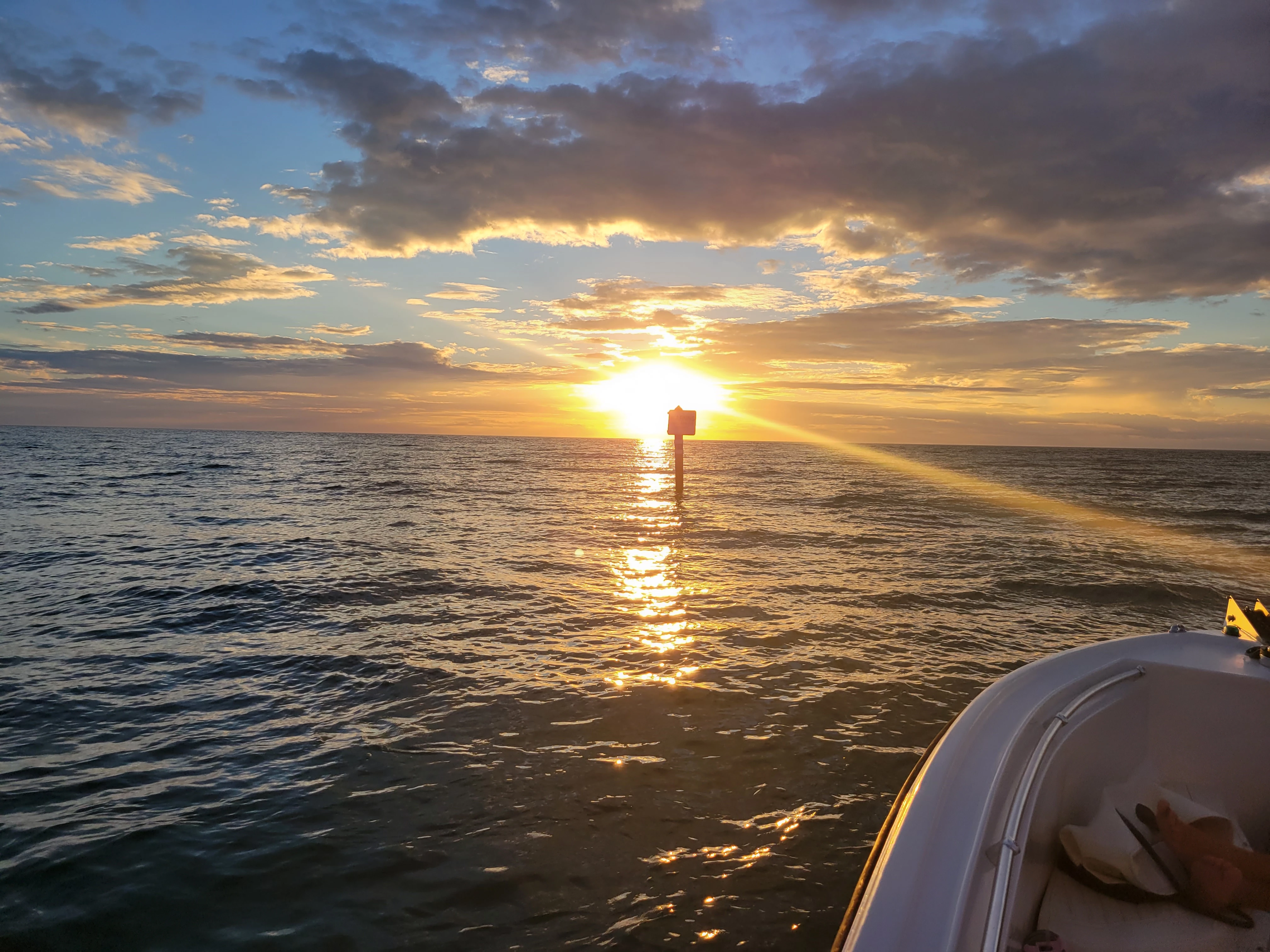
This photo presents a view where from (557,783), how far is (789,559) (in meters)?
11.0

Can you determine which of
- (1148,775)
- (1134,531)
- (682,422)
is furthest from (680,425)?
(1148,775)

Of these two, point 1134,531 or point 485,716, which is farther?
point 1134,531

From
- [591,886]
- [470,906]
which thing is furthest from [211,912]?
[591,886]

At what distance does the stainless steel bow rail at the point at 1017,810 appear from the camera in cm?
209

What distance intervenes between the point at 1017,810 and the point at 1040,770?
0.54m

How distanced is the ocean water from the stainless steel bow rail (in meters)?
1.65

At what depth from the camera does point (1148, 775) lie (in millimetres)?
4094

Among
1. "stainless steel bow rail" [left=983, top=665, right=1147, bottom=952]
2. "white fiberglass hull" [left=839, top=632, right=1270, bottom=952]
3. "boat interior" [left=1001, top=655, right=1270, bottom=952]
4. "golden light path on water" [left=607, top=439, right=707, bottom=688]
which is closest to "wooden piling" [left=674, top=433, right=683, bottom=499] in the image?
"golden light path on water" [left=607, top=439, right=707, bottom=688]

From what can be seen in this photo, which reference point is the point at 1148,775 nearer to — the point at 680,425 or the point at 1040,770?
the point at 1040,770

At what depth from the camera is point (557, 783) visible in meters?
5.32

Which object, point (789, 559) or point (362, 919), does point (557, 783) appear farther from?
point (789, 559)

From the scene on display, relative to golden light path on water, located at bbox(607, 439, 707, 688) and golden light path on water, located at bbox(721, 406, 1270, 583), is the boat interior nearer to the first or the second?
golden light path on water, located at bbox(607, 439, 707, 688)

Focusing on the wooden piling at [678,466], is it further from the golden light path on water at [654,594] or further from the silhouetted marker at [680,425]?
the golden light path on water at [654,594]

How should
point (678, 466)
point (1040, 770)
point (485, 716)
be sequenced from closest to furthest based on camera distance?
point (1040, 770) < point (485, 716) < point (678, 466)
